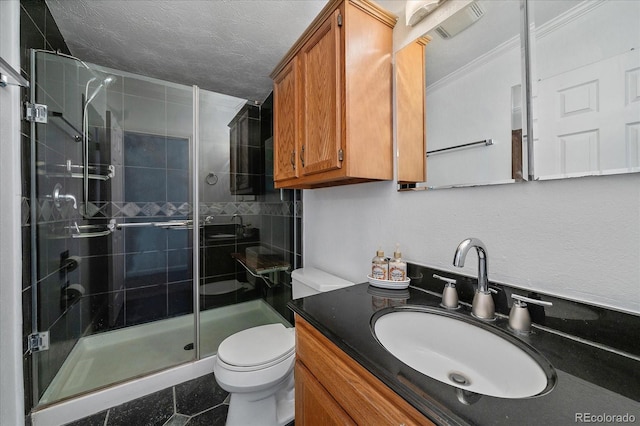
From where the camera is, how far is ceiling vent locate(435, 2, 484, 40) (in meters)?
0.90

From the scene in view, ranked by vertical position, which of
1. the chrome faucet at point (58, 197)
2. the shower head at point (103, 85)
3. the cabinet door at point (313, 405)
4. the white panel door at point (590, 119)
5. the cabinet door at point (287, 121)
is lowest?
the cabinet door at point (313, 405)

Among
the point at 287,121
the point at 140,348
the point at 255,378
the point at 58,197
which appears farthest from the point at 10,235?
the point at 287,121

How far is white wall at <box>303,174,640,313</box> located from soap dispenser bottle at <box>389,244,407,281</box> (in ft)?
0.28

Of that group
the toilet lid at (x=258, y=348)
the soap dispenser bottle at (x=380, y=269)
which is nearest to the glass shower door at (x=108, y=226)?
the toilet lid at (x=258, y=348)

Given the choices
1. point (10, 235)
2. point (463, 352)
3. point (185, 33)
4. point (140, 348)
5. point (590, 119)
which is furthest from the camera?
point (140, 348)

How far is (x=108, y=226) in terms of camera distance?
1.93 meters

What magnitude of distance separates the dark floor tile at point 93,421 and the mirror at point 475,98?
210 cm

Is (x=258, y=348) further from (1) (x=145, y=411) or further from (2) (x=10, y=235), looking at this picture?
(2) (x=10, y=235)

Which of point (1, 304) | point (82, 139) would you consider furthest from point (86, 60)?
point (1, 304)

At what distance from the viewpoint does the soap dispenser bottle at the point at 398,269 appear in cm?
104

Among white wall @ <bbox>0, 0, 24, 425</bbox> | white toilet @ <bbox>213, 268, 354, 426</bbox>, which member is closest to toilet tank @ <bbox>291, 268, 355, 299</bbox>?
white toilet @ <bbox>213, 268, 354, 426</bbox>

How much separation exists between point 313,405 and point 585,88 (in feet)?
3.95

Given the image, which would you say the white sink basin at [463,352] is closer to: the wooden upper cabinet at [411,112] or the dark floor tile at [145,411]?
the wooden upper cabinet at [411,112]

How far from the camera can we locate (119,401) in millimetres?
1475
